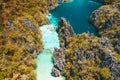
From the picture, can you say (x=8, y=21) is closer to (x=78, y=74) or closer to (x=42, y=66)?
(x=42, y=66)

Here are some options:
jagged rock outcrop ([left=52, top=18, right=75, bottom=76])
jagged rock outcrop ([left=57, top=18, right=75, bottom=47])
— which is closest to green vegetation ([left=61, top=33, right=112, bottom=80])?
jagged rock outcrop ([left=52, top=18, right=75, bottom=76])

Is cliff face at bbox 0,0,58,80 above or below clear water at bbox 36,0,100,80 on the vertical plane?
above

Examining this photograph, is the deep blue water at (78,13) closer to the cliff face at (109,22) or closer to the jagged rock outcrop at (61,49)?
the cliff face at (109,22)

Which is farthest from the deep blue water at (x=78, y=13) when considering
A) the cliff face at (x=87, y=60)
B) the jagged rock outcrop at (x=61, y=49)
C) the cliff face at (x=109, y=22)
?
the cliff face at (x=87, y=60)

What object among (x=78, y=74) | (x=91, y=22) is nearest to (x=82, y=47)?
(x=78, y=74)

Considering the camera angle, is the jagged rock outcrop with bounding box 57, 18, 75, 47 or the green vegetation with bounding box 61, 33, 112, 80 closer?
the green vegetation with bounding box 61, 33, 112, 80

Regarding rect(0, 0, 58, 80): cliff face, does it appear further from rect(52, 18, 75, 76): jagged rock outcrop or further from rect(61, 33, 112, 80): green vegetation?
rect(61, 33, 112, 80): green vegetation
